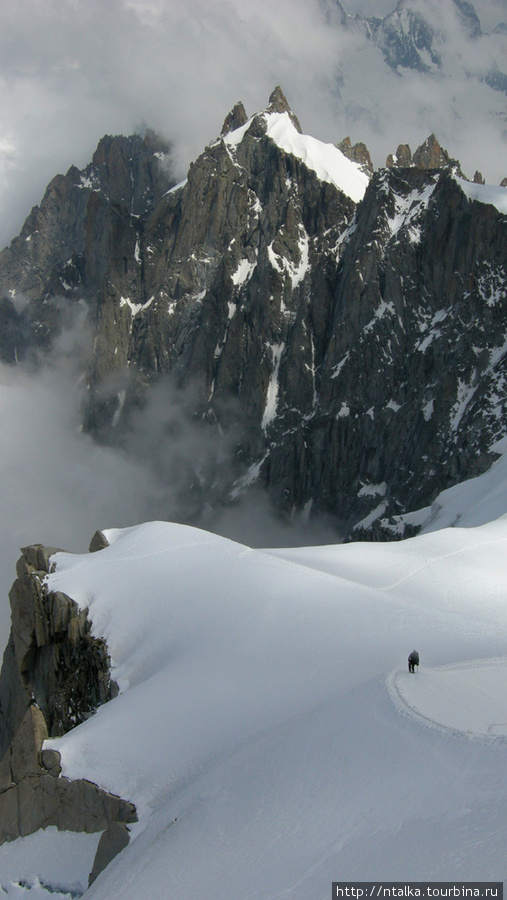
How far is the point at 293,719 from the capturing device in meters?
20.7

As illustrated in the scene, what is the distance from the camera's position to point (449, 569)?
3809 cm

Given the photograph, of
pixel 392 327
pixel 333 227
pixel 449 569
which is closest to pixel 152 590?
pixel 449 569

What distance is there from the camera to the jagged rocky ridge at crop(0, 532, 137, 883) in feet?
71.5

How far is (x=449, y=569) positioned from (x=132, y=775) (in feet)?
69.5

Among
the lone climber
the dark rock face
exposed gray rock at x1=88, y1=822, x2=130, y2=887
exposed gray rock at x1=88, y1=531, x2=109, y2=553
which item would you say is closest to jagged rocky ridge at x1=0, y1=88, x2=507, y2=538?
exposed gray rock at x1=88, y1=531, x2=109, y2=553

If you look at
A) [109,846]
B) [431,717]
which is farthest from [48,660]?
[431,717]

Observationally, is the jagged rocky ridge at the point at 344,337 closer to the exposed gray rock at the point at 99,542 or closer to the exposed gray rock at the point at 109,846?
the exposed gray rock at the point at 99,542

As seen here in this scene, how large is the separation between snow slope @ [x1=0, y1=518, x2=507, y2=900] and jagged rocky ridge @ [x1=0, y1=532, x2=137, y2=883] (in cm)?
70

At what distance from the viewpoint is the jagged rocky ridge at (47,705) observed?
21.8 metres

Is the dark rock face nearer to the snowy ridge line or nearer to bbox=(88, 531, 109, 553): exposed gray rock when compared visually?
bbox=(88, 531, 109, 553): exposed gray rock

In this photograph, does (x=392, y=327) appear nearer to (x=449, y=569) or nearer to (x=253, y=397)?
(x=253, y=397)

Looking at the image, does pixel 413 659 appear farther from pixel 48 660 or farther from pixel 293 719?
pixel 48 660

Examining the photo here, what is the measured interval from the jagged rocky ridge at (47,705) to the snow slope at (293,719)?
0.70 m

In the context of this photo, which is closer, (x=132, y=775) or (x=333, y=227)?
(x=132, y=775)
